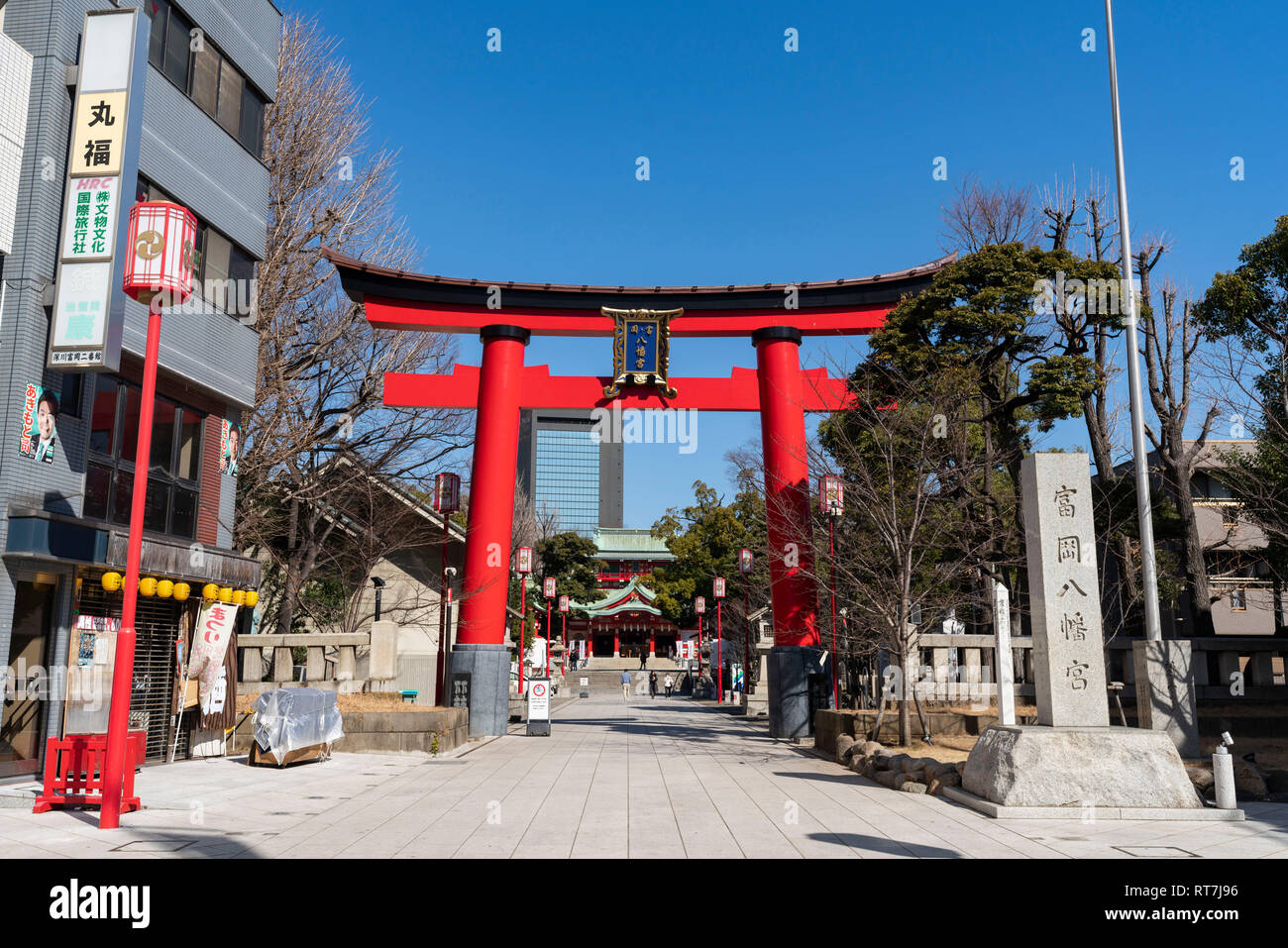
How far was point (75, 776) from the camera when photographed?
9.75 m

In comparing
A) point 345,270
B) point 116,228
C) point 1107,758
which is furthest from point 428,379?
point 1107,758

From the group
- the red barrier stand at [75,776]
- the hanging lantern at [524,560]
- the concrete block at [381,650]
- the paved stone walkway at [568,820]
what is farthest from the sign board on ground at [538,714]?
the red barrier stand at [75,776]

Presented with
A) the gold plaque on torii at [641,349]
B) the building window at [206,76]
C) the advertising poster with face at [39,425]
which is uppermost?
the building window at [206,76]

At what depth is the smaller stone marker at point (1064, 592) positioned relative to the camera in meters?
10.9

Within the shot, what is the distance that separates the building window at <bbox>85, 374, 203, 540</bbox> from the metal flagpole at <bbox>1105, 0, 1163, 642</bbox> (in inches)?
621

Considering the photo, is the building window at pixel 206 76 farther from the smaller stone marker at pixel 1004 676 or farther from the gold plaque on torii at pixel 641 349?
the smaller stone marker at pixel 1004 676

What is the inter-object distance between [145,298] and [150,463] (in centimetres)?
525

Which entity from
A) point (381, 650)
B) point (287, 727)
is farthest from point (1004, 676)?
point (381, 650)

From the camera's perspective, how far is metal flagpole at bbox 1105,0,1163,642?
1576cm

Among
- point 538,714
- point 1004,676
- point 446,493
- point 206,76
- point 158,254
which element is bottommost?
point 538,714

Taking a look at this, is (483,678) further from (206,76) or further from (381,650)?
(206,76)

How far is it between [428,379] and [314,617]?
35.2 ft

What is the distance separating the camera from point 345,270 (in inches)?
847

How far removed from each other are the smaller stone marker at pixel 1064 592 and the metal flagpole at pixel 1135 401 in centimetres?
531
